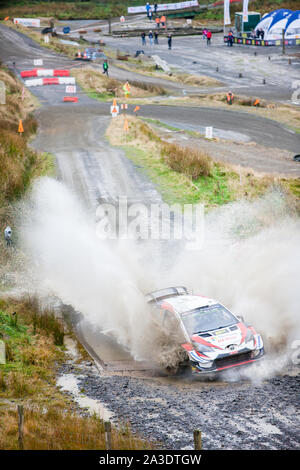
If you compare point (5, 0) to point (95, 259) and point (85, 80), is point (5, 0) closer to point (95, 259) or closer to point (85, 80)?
point (85, 80)

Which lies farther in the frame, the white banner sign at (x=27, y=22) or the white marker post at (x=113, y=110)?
the white banner sign at (x=27, y=22)

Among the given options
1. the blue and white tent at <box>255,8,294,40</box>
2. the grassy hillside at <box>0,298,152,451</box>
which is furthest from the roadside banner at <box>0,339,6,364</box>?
the blue and white tent at <box>255,8,294,40</box>

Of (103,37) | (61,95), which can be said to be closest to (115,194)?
(61,95)

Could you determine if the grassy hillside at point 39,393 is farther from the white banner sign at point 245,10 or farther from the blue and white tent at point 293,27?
the white banner sign at point 245,10

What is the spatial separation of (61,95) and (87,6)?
64.3m

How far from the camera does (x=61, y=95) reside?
51.4 metres

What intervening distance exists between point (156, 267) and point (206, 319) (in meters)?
6.12

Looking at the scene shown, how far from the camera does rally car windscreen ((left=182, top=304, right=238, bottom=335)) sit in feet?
45.2

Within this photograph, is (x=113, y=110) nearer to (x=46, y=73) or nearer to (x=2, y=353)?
(x=46, y=73)

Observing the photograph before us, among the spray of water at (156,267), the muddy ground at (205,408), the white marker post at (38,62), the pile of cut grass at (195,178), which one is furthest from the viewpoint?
the white marker post at (38,62)

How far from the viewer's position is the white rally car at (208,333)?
12.9 m

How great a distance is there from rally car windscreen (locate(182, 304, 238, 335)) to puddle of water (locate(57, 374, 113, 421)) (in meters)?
2.88

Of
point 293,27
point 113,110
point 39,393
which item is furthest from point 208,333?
point 293,27

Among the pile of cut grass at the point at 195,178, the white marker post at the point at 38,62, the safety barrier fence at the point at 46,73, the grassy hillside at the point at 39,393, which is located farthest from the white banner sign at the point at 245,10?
the grassy hillside at the point at 39,393
